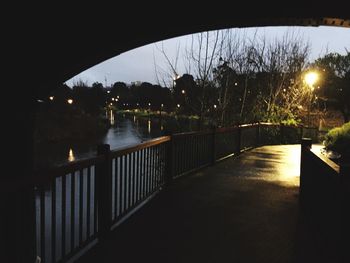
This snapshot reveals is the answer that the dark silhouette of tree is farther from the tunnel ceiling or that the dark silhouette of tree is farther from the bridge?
the bridge

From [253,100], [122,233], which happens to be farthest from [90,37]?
[253,100]

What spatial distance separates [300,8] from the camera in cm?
629

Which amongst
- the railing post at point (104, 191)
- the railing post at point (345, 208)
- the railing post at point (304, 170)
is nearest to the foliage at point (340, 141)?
the railing post at point (304, 170)

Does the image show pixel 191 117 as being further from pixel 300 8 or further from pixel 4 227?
pixel 4 227

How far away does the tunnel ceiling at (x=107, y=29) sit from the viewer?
260 inches

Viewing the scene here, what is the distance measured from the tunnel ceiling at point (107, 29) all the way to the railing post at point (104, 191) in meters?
3.38

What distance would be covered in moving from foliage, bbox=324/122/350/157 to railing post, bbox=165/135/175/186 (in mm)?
3005

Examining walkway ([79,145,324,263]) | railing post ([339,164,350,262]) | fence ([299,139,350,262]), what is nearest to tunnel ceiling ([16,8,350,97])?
fence ([299,139,350,262])

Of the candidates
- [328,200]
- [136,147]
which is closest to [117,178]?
[136,147]

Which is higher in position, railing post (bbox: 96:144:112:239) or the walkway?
railing post (bbox: 96:144:112:239)

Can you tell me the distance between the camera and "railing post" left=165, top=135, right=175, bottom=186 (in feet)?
23.3

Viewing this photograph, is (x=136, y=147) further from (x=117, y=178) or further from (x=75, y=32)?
(x=75, y=32)

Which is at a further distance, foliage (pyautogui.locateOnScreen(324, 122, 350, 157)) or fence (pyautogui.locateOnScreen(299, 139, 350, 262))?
foliage (pyautogui.locateOnScreen(324, 122, 350, 157))

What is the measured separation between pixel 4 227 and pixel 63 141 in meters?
57.6
